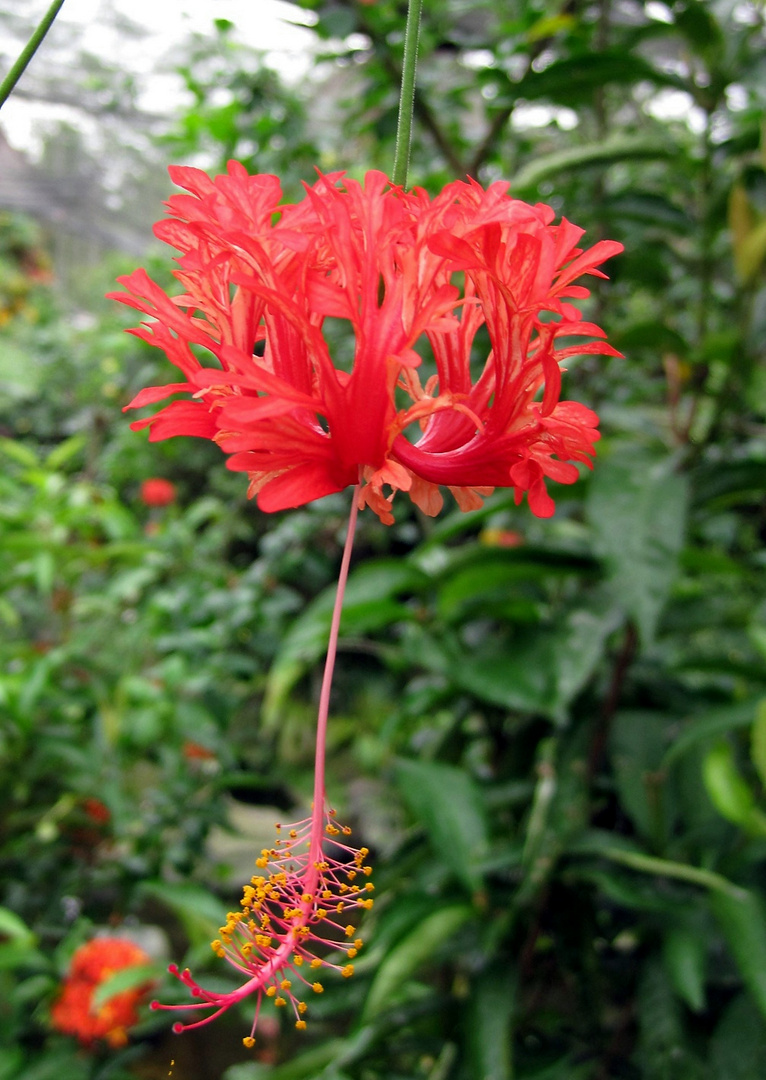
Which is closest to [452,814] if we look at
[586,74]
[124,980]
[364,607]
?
[364,607]

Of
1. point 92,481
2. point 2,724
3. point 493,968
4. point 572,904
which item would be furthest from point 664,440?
point 92,481

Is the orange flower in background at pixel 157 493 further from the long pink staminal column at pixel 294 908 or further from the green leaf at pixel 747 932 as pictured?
the long pink staminal column at pixel 294 908

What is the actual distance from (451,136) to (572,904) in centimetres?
147

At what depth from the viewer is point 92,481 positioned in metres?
2.73

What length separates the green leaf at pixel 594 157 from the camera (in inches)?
42.5

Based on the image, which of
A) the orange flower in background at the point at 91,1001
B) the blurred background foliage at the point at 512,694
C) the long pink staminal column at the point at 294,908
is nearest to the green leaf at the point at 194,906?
the blurred background foliage at the point at 512,694

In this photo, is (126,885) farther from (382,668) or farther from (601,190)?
(601,190)

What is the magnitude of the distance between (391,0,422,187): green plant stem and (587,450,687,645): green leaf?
0.59 meters

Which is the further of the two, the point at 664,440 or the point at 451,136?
the point at 451,136

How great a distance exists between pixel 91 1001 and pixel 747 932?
946 millimetres

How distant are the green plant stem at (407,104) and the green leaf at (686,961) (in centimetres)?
81

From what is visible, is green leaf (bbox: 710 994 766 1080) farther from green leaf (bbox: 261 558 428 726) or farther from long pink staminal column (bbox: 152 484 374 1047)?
→ long pink staminal column (bbox: 152 484 374 1047)

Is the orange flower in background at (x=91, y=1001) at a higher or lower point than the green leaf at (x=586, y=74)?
lower

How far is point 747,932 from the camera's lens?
2.80ft
